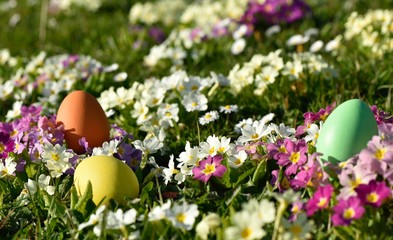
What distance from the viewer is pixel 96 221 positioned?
214cm

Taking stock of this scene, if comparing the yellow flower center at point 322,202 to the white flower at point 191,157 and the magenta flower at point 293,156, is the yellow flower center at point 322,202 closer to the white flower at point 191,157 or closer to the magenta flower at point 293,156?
the magenta flower at point 293,156

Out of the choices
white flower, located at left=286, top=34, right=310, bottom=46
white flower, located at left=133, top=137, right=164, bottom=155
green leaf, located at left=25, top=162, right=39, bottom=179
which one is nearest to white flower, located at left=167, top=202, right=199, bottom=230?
white flower, located at left=133, top=137, right=164, bottom=155

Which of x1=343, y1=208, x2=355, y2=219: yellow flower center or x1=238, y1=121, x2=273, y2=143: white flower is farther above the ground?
x1=343, y1=208, x2=355, y2=219: yellow flower center

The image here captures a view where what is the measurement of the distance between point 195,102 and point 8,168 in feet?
3.39

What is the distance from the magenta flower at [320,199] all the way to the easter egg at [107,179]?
Result: 686 mm

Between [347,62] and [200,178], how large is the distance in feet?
6.09

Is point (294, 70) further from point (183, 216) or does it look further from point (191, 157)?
point (183, 216)

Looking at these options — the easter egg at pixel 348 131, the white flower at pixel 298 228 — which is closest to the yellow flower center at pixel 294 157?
the easter egg at pixel 348 131

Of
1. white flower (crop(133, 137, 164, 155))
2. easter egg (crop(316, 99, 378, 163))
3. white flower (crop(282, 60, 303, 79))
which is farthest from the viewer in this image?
white flower (crop(282, 60, 303, 79))

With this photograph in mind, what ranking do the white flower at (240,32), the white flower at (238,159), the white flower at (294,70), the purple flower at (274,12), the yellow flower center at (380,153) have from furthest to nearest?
the purple flower at (274,12) < the white flower at (240,32) < the white flower at (294,70) < the white flower at (238,159) < the yellow flower center at (380,153)

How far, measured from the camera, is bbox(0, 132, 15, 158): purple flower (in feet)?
9.10

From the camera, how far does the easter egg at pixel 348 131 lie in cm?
224

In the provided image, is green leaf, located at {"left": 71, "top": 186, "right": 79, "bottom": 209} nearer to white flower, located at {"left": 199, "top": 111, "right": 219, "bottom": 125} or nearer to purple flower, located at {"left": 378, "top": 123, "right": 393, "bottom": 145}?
white flower, located at {"left": 199, "top": 111, "right": 219, "bottom": 125}

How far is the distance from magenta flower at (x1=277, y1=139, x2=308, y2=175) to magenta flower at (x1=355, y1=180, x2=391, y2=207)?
328 millimetres
